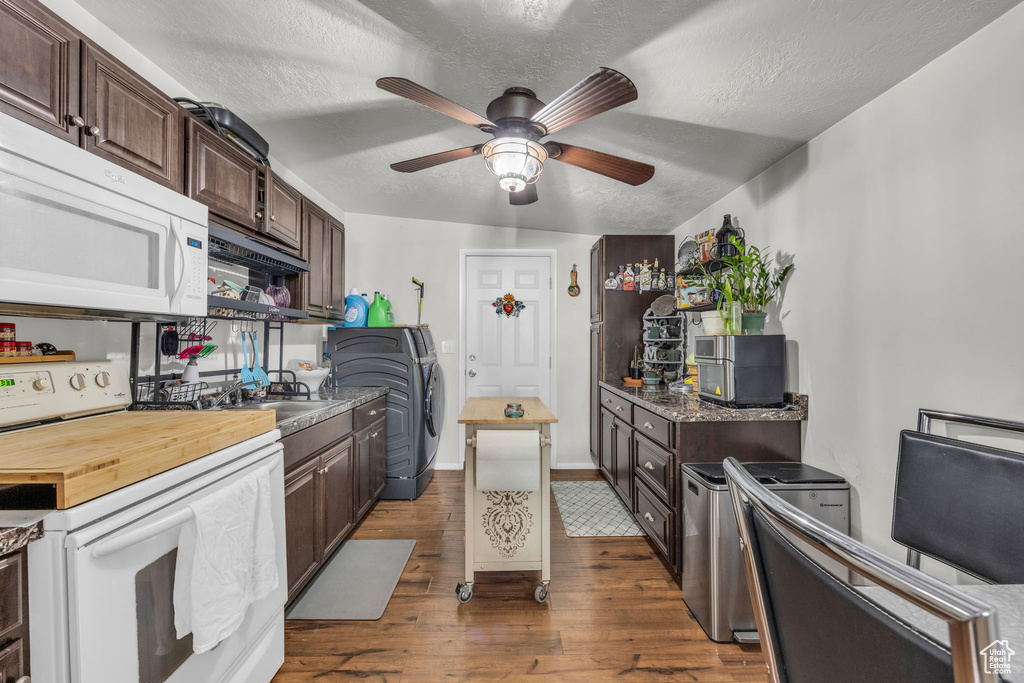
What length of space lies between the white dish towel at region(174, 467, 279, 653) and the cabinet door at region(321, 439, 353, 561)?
0.81 metres

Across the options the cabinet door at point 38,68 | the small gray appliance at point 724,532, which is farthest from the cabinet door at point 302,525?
the small gray appliance at point 724,532

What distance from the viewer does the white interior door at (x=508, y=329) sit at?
158 inches

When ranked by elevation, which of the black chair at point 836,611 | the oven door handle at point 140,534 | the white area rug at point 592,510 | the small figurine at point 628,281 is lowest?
the white area rug at point 592,510

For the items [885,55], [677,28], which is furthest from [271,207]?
[885,55]

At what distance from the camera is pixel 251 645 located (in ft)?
4.50

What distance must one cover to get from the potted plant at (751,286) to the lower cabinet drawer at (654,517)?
107 centimetres

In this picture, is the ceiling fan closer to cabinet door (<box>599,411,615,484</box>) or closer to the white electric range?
the white electric range

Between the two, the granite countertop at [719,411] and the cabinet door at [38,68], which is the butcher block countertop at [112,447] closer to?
the cabinet door at [38,68]

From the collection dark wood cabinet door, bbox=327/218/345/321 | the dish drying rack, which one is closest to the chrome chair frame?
the dish drying rack

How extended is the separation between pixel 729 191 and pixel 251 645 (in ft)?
11.1

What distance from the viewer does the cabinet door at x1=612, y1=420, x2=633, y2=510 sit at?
2.83m

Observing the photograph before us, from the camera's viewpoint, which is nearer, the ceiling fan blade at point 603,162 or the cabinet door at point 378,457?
the ceiling fan blade at point 603,162

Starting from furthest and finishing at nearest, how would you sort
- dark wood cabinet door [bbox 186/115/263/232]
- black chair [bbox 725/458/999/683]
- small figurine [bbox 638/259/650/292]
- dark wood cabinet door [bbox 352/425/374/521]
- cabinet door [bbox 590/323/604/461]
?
cabinet door [bbox 590/323/604/461], small figurine [bbox 638/259/650/292], dark wood cabinet door [bbox 352/425/374/521], dark wood cabinet door [bbox 186/115/263/232], black chair [bbox 725/458/999/683]

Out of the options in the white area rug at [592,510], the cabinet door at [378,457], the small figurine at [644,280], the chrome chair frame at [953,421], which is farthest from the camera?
the small figurine at [644,280]
